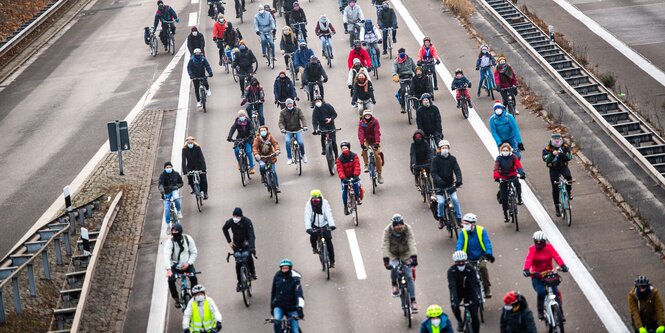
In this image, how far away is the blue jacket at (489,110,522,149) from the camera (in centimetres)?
2729

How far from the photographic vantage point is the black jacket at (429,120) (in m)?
28.0

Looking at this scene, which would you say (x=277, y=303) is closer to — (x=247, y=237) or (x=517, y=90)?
(x=247, y=237)

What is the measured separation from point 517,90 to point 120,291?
46.9 feet

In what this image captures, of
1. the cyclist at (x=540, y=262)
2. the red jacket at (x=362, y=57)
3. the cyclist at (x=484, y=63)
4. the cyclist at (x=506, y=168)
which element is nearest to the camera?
the cyclist at (x=540, y=262)

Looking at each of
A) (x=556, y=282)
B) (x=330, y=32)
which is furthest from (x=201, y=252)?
(x=330, y=32)

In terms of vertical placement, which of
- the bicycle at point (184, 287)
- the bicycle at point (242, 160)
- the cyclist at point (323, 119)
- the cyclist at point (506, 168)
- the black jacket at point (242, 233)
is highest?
the cyclist at point (506, 168)

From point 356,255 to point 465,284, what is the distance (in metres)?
5.22

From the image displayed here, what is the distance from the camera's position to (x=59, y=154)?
35.2 m

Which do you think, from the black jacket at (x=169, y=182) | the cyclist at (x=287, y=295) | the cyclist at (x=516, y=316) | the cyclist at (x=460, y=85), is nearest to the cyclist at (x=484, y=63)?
the cyclist at (x=460, y=85)

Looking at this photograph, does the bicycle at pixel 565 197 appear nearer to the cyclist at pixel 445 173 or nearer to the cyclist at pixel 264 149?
the cyclist at pixel 445 173

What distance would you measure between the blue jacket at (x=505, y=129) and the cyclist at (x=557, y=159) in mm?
2660

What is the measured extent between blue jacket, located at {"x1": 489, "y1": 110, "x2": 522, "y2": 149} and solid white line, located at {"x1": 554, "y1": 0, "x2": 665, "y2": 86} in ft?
35.5

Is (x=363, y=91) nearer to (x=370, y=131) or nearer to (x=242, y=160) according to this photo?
(x=242, y=160)

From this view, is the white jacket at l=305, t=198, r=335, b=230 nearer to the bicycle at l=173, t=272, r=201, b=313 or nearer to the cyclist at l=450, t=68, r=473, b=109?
the bicycle at l=173, t=272, r=201, b=313
